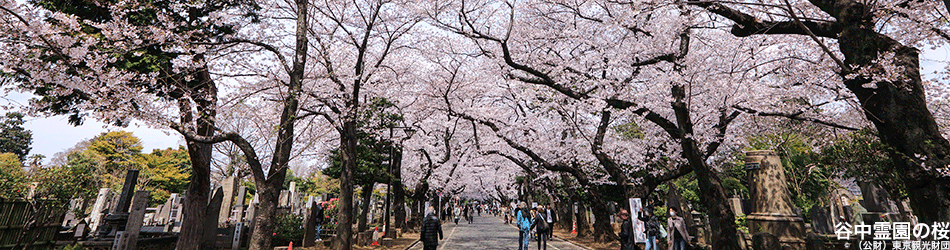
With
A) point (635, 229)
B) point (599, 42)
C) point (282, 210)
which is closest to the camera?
point (635, 229)

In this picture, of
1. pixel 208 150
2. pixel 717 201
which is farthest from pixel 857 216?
pixel 208 150

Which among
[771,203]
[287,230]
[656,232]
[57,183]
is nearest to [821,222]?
[771,203]

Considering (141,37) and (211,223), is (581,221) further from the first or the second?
(141,37)

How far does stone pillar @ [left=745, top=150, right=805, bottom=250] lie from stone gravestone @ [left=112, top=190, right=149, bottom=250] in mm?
16497

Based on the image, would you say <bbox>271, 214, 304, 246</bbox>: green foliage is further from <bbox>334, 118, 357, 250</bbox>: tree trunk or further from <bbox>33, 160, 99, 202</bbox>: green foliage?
<bbox>33, 160, 99, 202</bbox>: green foliage

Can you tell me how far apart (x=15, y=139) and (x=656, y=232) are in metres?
75.7

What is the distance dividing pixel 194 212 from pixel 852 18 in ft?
39.9

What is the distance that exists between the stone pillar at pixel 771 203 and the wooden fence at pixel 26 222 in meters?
16.4

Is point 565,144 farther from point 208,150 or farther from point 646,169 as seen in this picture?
point 208,150

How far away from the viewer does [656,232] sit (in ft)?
36.3

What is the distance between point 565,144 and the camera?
18.8 m

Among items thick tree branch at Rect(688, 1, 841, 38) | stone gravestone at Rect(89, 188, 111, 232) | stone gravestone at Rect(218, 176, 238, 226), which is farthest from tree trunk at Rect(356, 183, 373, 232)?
thick tree branch at Rect(688, 1, 841, 38)

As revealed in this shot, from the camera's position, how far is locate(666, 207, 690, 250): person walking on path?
10359mm

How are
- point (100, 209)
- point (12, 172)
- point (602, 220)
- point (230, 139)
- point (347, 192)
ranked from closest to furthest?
1. point (230, 139)
2. point (347, 192)
3. point (602, 220)
4. point (100, 209)
5. point (12, 172)
